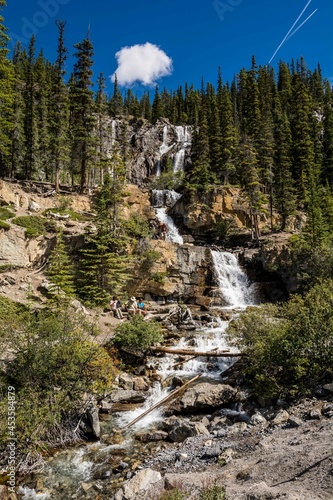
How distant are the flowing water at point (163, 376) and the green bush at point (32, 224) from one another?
14.7 metres

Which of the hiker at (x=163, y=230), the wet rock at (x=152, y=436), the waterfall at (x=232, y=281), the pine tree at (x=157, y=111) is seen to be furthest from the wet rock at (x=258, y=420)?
the pine tree at (x=157, y=111)

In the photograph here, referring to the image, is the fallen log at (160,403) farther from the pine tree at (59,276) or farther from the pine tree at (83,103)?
the pine tree at (83,103)

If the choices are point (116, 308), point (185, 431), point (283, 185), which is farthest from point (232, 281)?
point (185, 431)

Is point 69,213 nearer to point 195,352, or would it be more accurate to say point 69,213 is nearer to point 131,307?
point 131,307

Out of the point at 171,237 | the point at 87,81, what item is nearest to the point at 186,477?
the point at 171,237

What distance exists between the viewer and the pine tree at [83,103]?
33.8 m

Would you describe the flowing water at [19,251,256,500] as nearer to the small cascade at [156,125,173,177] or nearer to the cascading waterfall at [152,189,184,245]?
the cascading waterfall at [152,189,184,245]

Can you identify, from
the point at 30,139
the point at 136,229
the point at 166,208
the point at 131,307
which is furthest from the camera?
the point at 30,139

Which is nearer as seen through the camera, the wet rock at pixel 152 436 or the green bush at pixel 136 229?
the wet rock at pixel 152 436

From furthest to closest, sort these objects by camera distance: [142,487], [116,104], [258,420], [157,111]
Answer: [116,104]
[157,111]
[258,420]
[142,487]

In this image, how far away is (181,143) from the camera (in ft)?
219

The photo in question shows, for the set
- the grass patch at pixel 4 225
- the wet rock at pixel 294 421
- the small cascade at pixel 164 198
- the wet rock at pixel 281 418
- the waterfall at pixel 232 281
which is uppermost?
the small cascade at pixel 164 198

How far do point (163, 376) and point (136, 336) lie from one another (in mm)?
2514

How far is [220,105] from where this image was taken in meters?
64.6
